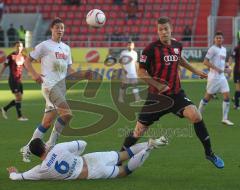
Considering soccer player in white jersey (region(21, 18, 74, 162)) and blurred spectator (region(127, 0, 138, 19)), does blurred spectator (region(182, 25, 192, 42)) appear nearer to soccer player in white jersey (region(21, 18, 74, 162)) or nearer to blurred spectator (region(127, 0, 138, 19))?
blurred spectator (region(127, 0, 138, 19))

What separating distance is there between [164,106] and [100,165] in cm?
137

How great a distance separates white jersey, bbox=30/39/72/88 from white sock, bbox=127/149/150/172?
2.89 metres

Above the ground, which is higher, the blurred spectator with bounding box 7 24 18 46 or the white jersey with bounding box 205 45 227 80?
the white jersey with bounding box 205 45 227 80

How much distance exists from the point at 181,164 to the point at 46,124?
8.45 ft

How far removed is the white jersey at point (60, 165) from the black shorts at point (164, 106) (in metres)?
1.17

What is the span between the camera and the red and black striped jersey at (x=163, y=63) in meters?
9.61

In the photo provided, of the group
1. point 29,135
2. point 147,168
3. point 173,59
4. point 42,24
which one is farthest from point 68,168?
point 42,24

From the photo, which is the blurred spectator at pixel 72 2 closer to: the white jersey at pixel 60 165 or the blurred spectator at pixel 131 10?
the blurred spectator at pixel 131 10

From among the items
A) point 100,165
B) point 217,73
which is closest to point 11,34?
point 217,73

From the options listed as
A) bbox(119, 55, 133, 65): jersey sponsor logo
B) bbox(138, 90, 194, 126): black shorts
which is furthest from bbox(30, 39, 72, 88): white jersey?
bbox(119, 55, 133, 65): jersey sponsor logo

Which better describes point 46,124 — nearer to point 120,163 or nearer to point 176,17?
point 120,163

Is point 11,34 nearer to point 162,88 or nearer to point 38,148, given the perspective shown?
point 162,88

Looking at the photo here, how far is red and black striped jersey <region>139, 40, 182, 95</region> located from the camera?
9.61 metres

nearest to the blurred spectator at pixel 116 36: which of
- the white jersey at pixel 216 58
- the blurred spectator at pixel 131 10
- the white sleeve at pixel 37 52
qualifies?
the blurred spectator at pixel 131 10
